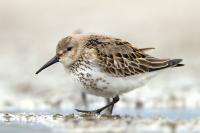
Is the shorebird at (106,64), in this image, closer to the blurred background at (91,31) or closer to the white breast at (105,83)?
the white breast at (105,83)

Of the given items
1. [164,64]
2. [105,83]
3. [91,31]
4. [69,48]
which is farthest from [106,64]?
[91,31]

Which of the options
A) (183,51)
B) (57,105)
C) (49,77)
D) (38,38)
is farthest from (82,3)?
(57,105)

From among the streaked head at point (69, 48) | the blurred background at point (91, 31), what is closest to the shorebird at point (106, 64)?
the streaked head at point (69, 48)

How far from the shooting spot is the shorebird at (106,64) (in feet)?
27.4

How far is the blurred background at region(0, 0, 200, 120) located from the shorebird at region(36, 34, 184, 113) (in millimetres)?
517

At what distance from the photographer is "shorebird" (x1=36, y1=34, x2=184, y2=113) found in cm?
834

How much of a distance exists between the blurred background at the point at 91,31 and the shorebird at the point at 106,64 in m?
0.52

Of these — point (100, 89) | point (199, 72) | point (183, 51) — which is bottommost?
point (100, 89)

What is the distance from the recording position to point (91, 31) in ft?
55.7

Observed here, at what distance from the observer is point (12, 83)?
13023 millimetres

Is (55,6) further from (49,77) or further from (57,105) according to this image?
(57,105)

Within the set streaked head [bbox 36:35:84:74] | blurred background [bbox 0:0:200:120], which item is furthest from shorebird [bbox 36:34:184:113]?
blurred background [bbox 0:0:200:120]

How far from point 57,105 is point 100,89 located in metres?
3.48

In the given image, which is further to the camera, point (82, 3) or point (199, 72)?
point (82, 3)
